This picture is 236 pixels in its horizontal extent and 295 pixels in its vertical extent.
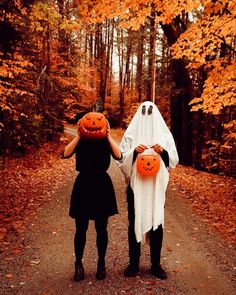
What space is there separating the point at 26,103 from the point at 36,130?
7.03 ft

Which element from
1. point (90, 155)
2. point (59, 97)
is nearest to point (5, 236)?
point (90, 155)

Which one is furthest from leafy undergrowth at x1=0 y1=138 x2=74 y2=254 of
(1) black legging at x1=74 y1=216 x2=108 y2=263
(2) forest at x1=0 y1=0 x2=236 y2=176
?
(1) black legging at x1=74 y1=216 x2=108 y2=263

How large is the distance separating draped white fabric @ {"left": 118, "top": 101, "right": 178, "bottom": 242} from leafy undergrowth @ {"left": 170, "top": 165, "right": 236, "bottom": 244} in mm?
2899

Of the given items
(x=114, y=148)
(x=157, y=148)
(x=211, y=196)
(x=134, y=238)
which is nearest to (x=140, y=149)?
(x=157, y=148)

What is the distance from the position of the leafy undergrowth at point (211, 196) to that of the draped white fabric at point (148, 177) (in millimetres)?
2899

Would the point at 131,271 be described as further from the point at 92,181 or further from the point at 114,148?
the point at 114,148

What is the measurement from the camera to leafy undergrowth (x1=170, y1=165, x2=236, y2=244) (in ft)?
27.3

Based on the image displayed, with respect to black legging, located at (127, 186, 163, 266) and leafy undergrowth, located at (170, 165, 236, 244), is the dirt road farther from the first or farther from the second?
leafy undergrowth, located at (170, 165, 236, 244)

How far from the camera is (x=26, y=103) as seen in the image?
52.5 feet

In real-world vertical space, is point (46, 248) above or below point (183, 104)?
below

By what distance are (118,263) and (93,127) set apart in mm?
2271

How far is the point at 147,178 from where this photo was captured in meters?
4.86

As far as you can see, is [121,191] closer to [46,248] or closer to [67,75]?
[46,248]

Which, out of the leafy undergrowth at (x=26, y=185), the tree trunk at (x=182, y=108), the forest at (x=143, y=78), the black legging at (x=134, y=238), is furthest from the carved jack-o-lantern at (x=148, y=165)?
the tree trunk at (x=182, y=108)
